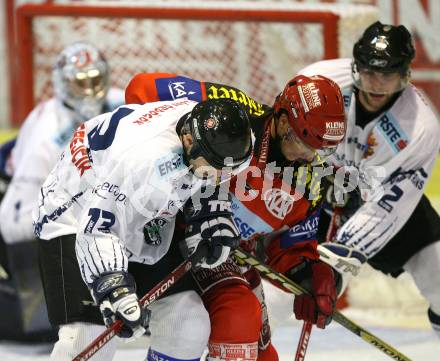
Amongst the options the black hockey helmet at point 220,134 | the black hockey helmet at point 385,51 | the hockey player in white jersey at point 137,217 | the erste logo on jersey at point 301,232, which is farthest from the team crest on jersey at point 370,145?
the black hockey helmet at point 220,134

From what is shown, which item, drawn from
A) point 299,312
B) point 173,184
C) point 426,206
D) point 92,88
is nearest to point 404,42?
point 426,206

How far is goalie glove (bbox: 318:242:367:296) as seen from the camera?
12.8ft

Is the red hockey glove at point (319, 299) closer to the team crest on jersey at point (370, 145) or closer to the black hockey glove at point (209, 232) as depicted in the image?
the black hockey glove at point (209, 232)

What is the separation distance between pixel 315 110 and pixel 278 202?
0.32 metres

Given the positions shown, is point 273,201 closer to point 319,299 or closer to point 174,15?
point 319,299

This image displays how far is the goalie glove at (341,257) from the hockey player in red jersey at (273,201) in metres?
0.26

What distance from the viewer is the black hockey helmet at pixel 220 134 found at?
2.93m

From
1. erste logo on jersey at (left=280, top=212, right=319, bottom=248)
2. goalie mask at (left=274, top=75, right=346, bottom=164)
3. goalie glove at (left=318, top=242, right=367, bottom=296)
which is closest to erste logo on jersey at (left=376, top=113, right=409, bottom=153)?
goalie glove at (left=318, top=242, right=367, bottom=296)

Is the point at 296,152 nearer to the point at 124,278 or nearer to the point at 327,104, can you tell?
the point at 327,104

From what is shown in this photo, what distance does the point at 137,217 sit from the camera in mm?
3080

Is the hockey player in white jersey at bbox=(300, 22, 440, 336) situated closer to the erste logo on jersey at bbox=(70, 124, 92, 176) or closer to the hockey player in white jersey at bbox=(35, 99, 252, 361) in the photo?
the hockey player in white jersey at bbox=(35, 99, 252, 361)

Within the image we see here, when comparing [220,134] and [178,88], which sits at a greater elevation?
[220,134]

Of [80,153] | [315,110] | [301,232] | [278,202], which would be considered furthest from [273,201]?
[80,153]

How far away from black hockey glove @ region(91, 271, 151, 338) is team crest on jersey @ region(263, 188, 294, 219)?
56 centimetres
